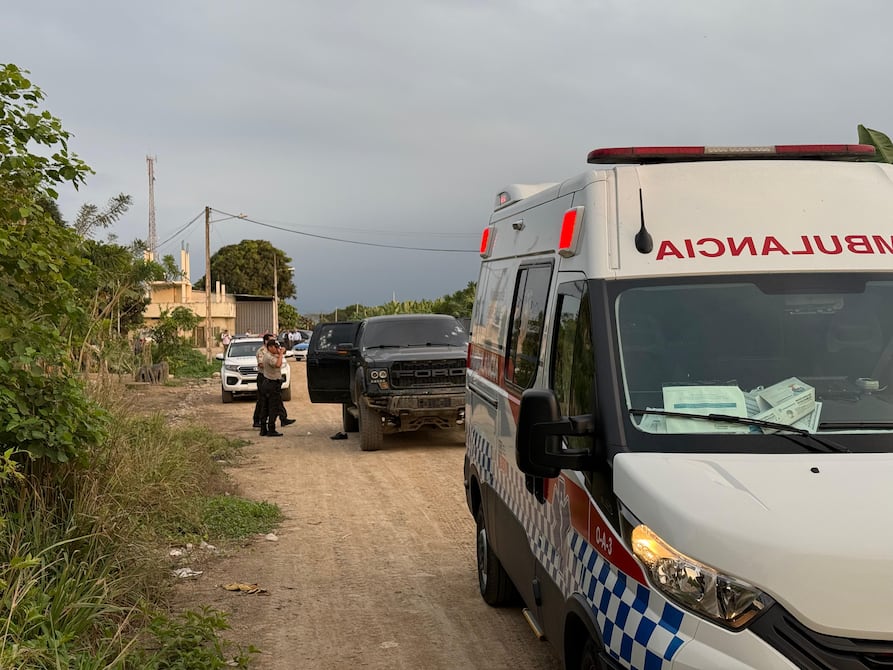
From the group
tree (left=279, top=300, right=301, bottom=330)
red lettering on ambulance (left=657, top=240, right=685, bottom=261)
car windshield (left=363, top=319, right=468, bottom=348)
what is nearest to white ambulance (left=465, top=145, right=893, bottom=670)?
red lettering on ambulance (left=657, top=240, right=685, bottom=261)

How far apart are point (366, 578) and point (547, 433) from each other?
166 inches

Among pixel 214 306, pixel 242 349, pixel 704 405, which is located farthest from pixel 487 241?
pixel 214 306

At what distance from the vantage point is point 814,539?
9.25ft

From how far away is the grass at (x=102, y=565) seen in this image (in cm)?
468

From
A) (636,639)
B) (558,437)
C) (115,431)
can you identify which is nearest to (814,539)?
(636,639)

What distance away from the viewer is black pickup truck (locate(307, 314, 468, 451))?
547 inches

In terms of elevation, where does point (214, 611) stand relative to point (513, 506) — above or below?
below

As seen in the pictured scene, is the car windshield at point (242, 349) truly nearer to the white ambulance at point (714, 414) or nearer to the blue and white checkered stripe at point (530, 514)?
the blue and white checkered stripe at point (530, 514)

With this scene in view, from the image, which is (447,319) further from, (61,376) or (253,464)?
(61,376)

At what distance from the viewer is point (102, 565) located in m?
6.11

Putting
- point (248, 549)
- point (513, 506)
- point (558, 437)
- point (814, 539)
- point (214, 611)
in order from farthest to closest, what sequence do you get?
point (248, 549) → point (214, 611) → point (513, 506) → point (558, 437) → point (814, 539)

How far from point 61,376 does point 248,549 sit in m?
2.75

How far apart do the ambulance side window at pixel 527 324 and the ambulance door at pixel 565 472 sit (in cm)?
33

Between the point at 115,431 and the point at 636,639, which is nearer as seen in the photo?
the point at 636,639
